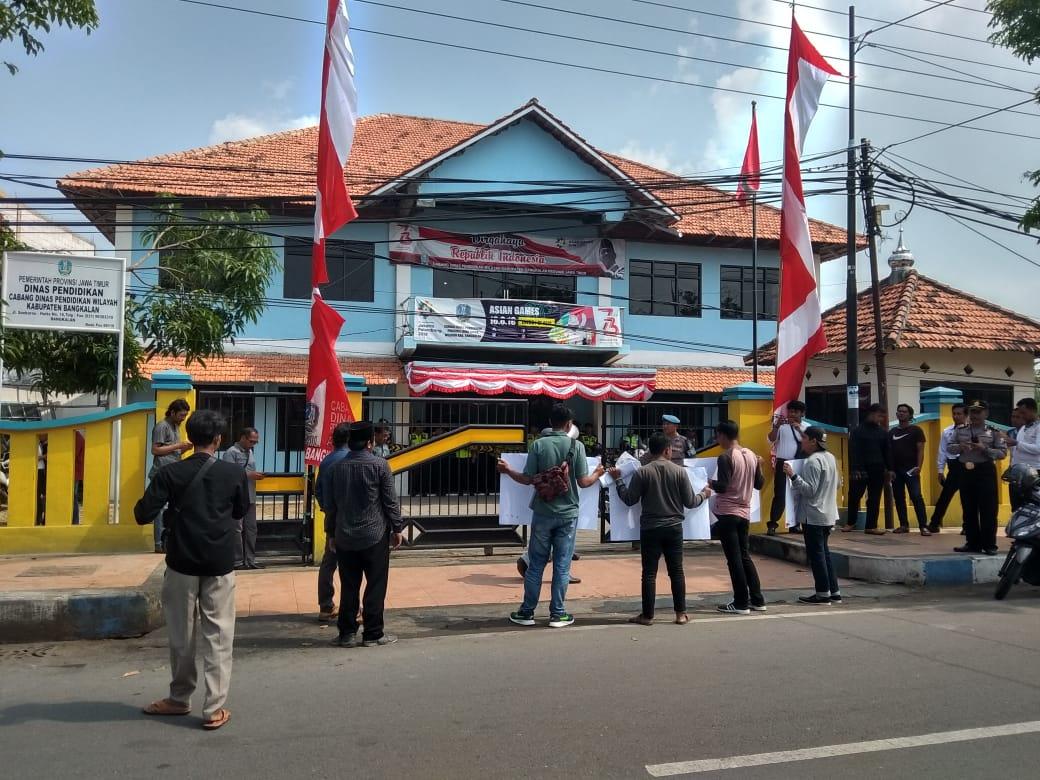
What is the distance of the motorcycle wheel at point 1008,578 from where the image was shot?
788 cm

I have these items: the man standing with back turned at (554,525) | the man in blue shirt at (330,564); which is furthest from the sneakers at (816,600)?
the man in blue shirt at (330,564)

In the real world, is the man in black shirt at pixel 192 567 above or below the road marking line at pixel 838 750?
above

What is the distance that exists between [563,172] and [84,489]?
15.0m

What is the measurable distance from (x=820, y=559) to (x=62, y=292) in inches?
358

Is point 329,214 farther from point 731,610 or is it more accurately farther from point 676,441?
point 731,610

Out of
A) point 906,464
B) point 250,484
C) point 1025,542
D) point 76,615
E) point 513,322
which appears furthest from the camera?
point 513,322

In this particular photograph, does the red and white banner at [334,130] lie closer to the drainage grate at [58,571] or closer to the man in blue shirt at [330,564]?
the man in blue shirt at [330,564]

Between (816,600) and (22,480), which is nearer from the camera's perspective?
(816,600)

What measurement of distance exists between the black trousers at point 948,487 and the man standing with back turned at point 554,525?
5653 millimetres

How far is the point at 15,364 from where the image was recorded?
11.5 metres

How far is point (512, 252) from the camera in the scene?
826 inches

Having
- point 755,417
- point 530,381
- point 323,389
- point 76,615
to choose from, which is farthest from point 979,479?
point 530,381

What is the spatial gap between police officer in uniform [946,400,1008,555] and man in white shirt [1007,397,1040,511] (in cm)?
→ 21

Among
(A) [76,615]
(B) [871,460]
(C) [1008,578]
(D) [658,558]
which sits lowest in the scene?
(A) [76,615]
